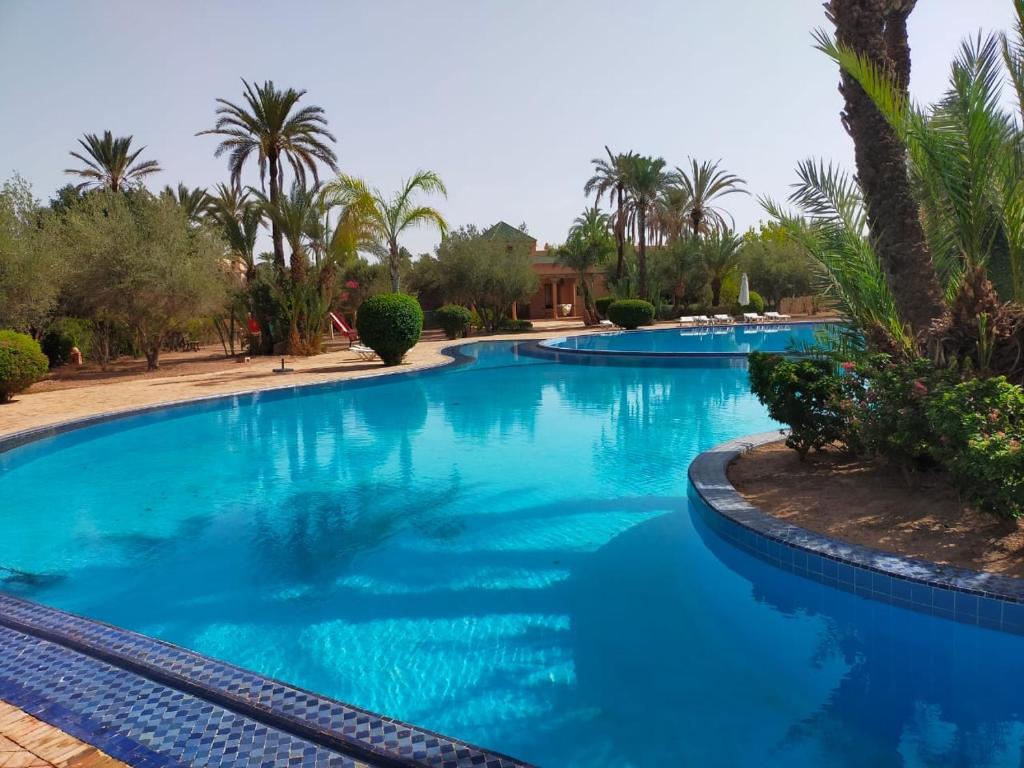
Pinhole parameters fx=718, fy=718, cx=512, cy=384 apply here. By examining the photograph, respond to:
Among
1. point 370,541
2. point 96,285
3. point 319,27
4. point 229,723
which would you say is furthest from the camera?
point 96,285

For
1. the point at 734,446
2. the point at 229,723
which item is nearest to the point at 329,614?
the point at 229,723

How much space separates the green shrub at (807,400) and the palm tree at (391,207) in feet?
58.5

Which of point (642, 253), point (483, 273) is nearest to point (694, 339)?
point (642, 253)

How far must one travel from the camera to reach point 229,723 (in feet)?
9.65

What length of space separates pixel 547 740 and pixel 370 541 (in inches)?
122

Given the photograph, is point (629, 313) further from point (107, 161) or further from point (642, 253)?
point (107, 161)

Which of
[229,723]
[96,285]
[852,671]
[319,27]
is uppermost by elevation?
[319,27]

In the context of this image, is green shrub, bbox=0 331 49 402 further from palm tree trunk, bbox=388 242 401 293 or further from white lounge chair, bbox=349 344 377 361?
palm tree trunk, bbox=388 242 401 293

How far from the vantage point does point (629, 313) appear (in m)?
30.9

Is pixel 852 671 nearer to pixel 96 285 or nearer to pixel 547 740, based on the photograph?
pixel 547 740

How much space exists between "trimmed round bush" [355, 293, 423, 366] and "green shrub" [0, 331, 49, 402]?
278 inches

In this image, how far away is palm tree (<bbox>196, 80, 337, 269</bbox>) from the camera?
21938mm

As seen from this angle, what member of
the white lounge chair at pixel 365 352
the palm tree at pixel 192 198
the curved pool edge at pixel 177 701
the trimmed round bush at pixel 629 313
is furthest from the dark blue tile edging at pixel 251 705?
the palm tree at pixel 192 198

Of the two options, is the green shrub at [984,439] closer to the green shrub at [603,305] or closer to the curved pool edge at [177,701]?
the curved pool edge at [177,701]
